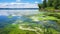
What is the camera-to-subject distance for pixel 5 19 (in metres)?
2.61

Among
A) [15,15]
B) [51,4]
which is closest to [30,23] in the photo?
[15,15]

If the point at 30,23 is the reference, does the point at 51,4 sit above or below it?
above

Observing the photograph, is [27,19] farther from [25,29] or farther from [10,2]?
[10,2]

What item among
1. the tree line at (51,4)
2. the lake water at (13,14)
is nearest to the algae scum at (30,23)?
the lake water at (13,14)

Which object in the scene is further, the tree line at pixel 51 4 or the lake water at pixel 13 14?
the tree line at pixel 51 4

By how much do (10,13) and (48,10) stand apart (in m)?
0.80

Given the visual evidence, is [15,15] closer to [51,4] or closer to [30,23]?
[30,23]

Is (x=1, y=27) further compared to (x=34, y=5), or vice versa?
(x=34, y=5)

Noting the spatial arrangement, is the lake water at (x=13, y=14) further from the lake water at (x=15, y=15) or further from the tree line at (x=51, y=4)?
the tree line at (x=51, y=4)

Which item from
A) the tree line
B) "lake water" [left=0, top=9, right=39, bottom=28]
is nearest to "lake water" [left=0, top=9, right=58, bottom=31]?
"lake water" [left=0, top=9, right=39, bottom=28]

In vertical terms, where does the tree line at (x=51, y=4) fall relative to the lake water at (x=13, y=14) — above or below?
above

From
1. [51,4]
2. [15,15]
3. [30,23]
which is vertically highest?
[51,4]

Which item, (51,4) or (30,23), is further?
(51,4)

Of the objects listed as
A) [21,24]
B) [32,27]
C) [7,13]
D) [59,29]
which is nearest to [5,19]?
[7,13]
